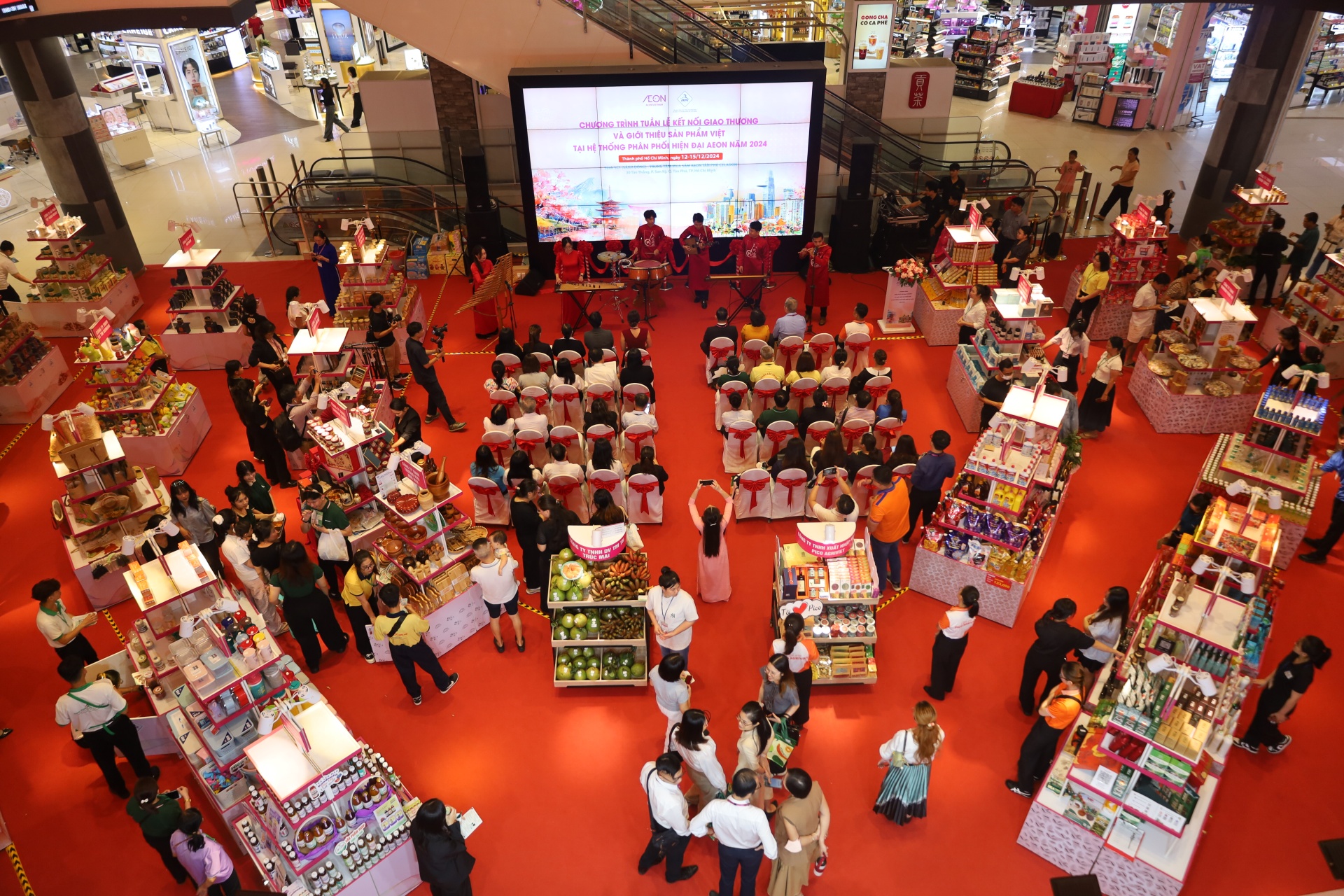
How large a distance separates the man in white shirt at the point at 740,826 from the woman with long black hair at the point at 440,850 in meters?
1.53

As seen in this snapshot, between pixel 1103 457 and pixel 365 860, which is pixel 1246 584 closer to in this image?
pixel 1103 457

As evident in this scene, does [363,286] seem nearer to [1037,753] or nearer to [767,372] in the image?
[767,372]

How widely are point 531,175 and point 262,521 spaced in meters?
8.27

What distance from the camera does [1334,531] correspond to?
9.04 metres

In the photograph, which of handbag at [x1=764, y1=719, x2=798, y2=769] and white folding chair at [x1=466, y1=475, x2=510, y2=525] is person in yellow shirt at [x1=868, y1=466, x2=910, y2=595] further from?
white folding chair at [x1=466, y1=475, x2=510, y2=525]

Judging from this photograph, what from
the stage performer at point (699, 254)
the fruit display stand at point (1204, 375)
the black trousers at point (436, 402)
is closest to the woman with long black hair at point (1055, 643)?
the fruit display stand at point (1204, 375)

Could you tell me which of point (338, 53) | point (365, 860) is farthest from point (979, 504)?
point (338, 53)

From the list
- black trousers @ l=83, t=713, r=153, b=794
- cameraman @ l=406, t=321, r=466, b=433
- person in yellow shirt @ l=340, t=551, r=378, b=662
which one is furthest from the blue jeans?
black trousers @ l=83, t=713, r=153, b=794

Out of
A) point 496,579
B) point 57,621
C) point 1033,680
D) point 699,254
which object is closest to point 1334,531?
point 1033,680

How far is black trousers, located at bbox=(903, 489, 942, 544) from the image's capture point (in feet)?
29.3

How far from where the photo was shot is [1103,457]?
10.7 m

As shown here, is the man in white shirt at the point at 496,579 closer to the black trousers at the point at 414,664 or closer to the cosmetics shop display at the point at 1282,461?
the black trousers at the point at 414,664

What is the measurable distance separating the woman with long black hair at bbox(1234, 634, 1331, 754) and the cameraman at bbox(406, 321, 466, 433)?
901 cm

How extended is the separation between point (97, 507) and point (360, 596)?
11.6 feet
